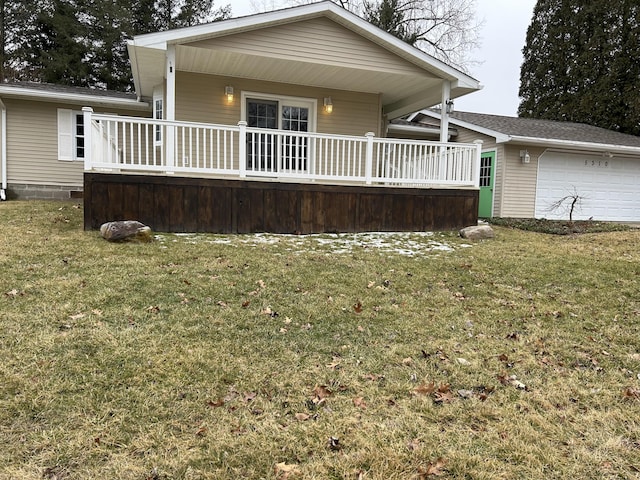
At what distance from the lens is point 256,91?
9.64 metres

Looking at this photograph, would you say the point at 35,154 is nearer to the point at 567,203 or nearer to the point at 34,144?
the point at 34,144

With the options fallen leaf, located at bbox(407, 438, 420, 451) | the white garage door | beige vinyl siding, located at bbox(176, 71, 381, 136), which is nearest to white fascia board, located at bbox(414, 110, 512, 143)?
the white garage door

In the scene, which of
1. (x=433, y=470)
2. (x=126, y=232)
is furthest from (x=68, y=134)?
(x=433, y=470)

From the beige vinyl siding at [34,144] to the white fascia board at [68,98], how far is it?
0.34 metres

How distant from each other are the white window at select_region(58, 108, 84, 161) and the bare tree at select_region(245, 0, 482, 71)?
49.2 ft

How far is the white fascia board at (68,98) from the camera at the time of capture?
10.6 metres

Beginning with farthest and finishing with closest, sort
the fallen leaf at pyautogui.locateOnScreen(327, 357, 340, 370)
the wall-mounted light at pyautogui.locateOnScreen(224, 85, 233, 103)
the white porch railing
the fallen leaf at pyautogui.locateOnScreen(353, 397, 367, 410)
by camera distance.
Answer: the wall-mounted light at pyautogui.locateOnScreen(224, 85, 233, 103) < the white porch railing < the fallen leaf at pyautogui.locateOnScreen(327, 357, 340, 370) < the fallen leaf at pyautogui.locateOnScreen(353, 397, 367, 410)

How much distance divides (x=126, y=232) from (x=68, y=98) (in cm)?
730

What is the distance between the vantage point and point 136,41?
23.7 ft

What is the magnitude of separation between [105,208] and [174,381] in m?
4.79

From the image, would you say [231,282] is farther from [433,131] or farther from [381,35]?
[433,131]

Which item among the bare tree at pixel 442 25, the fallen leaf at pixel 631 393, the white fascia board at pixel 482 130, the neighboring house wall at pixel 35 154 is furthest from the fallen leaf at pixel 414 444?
the bare tree at pixel 442 25

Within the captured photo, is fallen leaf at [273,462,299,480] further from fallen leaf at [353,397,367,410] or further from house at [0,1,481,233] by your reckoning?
house at [0,1,481,233]

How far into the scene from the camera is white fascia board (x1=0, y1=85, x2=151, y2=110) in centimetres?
1059
